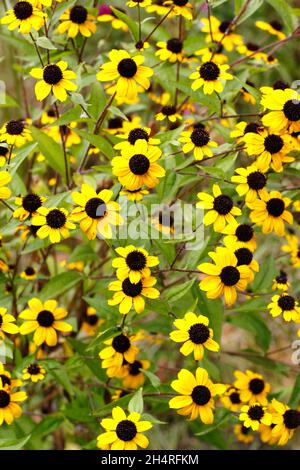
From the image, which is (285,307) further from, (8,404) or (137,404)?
(8,404)

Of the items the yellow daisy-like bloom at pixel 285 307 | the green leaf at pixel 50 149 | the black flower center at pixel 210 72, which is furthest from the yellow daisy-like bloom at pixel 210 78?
the yellow daisy-like bloom at pixel 285 307

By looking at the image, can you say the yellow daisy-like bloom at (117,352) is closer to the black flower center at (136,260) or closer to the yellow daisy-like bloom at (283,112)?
the black flower center at (136,260)

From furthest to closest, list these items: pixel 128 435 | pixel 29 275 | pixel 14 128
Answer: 1. pixel 29 275
2. pixel 14 128
3. pixel 128 435

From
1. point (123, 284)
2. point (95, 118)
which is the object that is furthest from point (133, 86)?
point (123, 284)

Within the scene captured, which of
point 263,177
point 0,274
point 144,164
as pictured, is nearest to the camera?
point 144,164

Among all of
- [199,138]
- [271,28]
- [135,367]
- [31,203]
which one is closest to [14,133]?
[31,203]

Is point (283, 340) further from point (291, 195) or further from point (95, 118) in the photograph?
point (95, 118)

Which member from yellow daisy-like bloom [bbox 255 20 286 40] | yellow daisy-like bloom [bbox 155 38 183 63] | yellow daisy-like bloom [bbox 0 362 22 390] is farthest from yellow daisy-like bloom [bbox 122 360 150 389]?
yellow daisy-like bloom [bbox 255 20 286 40]
